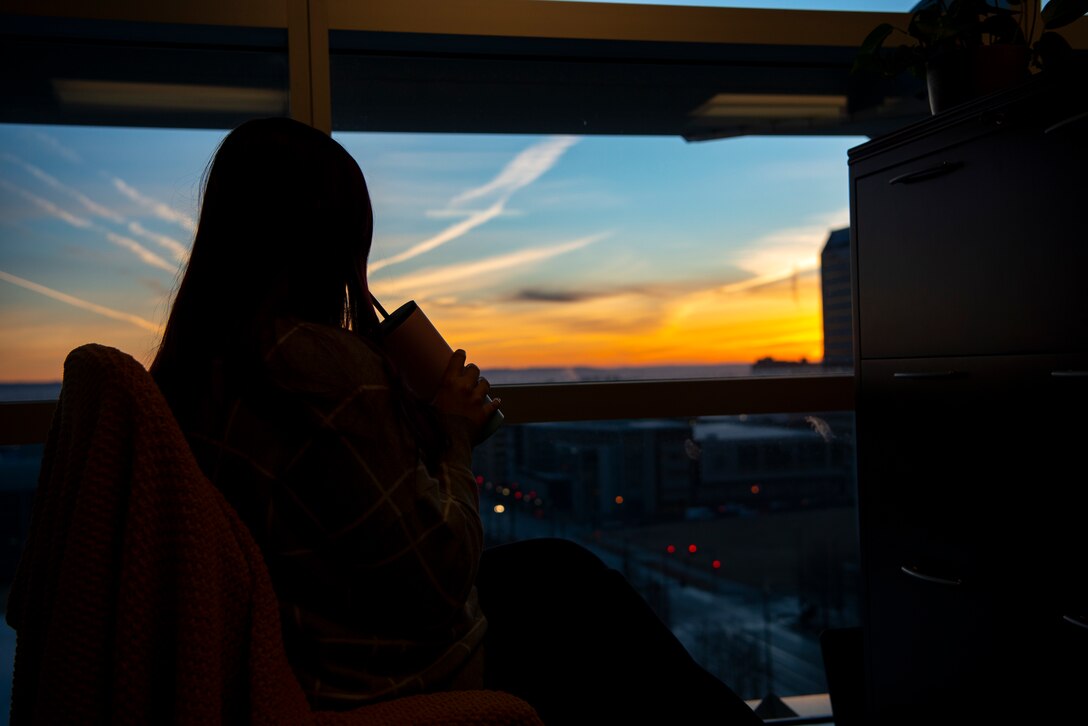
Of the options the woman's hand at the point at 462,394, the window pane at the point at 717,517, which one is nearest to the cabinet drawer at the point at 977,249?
the window pane at the point at 717,517

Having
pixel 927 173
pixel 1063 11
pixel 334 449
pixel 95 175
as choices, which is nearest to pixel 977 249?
pixel 927 173

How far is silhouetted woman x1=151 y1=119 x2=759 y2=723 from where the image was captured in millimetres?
835

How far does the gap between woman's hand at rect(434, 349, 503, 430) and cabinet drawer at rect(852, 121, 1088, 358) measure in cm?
85

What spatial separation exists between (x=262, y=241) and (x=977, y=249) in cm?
110

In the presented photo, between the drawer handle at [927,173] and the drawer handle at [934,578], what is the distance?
680 millimetres

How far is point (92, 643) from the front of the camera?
721 millimetres

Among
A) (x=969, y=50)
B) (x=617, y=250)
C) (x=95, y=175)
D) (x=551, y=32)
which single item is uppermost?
(x=551, y=32)

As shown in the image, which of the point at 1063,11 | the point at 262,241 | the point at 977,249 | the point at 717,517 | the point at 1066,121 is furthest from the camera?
the point at 717,517

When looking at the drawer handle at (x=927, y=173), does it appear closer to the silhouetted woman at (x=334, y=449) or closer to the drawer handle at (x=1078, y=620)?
the drawer handle at (x=1078, y=620)

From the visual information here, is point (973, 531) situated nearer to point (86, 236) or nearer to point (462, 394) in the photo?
point (462, 394)

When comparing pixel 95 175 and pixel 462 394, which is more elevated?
pixel 95 175

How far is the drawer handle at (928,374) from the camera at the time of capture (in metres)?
1.42

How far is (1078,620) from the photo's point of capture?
1249mm

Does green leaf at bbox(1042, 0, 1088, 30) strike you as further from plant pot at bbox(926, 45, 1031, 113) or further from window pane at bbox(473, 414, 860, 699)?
window pane at bbox(473, 414, 860, 699)
